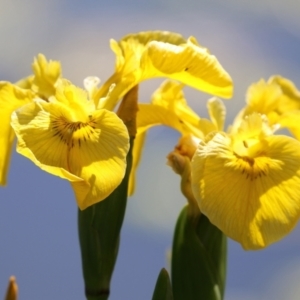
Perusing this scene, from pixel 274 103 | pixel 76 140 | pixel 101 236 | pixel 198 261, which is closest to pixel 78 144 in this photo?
pixel 76 140

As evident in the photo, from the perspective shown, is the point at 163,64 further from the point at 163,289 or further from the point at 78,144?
the point at 163,289

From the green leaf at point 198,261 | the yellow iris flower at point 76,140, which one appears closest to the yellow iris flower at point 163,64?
the yellow iris flower at point 76,140

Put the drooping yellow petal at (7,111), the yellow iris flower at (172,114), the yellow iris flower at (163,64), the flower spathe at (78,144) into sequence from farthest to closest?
the yellow iris flower at (172,114), the drooping yellow petal at (7,111), the yellow iris flower at (163,64), the flower spathe at (78,144)

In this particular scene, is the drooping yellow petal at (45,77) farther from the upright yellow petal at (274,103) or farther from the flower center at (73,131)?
the upright yellow petal at (274,103)

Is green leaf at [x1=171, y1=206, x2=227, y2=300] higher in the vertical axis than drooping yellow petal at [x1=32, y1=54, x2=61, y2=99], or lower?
lower

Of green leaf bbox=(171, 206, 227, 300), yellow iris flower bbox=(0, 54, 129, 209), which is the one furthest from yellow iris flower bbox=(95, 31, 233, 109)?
green leaf bbox=(171, 206, 227, 300)

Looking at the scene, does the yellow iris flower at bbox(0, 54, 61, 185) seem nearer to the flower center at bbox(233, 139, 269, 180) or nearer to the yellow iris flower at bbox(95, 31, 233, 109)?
the yellow iris flower at bbox(95, 31, 233, 109)
